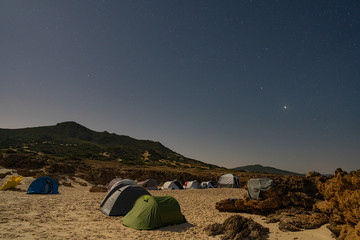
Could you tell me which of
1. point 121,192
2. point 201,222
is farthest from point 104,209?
point 201,222

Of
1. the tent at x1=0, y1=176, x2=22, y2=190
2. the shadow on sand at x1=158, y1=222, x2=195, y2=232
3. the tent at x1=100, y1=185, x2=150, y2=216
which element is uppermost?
the tent at x1=100, y1=185, x2=150, y2=216

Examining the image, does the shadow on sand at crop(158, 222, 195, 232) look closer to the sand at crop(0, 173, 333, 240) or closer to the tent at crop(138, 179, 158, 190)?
the sand at crop(0, 173, 333, 240)

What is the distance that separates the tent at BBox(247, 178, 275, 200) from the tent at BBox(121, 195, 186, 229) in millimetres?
6206

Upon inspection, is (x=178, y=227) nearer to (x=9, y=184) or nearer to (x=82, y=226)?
(x=82, y=226)

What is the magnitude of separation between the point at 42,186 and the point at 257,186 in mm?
20168

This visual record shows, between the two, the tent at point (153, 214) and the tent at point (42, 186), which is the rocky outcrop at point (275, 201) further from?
the tent at point (42, 186)

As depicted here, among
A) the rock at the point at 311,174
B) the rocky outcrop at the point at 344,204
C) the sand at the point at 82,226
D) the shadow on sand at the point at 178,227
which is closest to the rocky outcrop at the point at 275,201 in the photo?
the sand at the point at 82,226

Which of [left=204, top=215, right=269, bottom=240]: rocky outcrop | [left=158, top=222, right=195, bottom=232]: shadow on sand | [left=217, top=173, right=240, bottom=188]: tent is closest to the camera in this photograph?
[left=204, top=215, right=269, bottom=240]: rocky outcrop

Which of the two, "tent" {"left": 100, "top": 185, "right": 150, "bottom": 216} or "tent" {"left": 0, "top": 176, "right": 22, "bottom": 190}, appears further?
"tent" {"left": 0, "top": 176, "right": 22, "bottom": 190}

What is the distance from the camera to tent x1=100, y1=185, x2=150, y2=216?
485 inches

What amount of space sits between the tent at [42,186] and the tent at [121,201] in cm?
1029

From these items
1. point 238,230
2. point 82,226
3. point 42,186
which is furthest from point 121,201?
point 42,186

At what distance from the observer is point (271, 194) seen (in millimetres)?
13523

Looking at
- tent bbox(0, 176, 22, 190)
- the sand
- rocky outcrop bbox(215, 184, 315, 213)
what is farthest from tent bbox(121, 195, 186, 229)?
tent bbox(0, 176, 22, 190)
